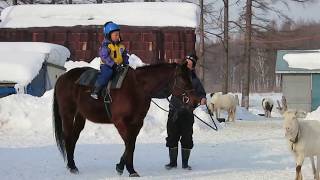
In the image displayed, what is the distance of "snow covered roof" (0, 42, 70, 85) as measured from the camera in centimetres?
2053

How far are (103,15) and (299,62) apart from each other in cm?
1205

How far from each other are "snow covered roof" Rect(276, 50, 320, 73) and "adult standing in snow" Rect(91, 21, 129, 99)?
77.8 ft

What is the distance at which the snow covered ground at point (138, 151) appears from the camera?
27.2 feet

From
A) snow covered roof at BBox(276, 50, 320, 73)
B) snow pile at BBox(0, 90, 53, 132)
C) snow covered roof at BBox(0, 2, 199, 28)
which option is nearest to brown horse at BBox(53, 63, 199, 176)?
snow pile at BBox(0, 90, 53, 132)

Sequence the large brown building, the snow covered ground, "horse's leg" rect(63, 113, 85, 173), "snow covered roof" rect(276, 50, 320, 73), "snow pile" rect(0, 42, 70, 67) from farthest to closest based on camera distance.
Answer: "snow covered roof" rect(276, 50, 320, 73) → the large brown building → "snow pile" rect(0, 42, 70, 67) → "horse's leg" rect(63, 113, 85, 173) → the snow covered ground

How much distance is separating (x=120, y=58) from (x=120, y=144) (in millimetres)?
4705

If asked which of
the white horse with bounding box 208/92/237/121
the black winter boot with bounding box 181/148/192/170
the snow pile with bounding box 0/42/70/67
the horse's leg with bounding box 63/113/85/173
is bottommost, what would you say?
the white horse with bounding box 208/92/237/121

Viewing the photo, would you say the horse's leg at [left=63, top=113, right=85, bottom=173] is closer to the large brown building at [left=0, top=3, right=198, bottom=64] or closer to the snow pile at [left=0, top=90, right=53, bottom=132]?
the snow pile at [left=0, top=90, right=53, bottom=132]

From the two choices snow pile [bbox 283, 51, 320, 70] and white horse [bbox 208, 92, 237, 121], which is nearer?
white horse [bbox 208, 92, 237, 121]

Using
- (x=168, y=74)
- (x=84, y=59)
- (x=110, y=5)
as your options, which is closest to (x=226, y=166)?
(x=168, y=74)

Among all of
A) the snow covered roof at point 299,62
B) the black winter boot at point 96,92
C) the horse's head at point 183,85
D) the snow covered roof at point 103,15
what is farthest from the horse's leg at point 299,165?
the snow covered roof at point 299,62

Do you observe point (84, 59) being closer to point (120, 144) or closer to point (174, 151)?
point (120, 144)

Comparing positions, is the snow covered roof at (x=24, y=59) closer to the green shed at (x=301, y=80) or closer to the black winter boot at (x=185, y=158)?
the black winter boot at (x=185, y=158)

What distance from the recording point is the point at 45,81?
2219 cm
